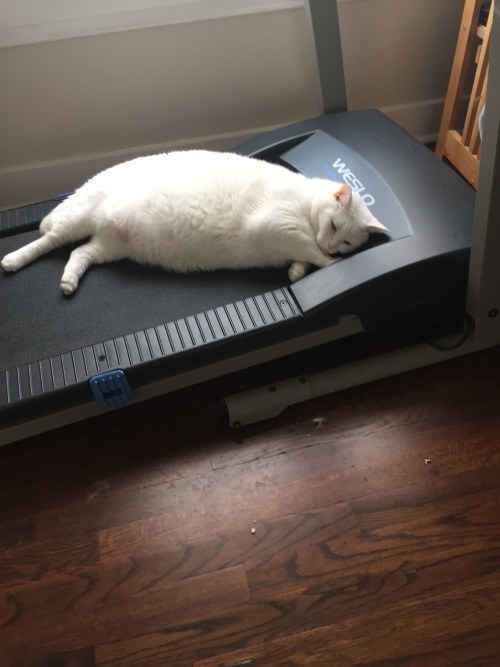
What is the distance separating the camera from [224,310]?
138cm

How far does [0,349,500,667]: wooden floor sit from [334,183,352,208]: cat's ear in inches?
18.5

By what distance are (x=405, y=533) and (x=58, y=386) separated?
81 cm

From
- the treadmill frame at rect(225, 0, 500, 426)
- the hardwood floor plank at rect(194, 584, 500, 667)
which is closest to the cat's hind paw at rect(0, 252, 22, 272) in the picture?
the treadmill frame at rect(225, 0, 500, 426)

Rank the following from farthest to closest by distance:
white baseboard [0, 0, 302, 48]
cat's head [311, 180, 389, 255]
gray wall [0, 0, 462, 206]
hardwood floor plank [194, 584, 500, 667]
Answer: gray wall [0, 0, 462, 206], white baseboard [0, 0, 302, 48], cat's head [311, 180, 389, 255], hardwood floor plank [194, 584, 500, 667]

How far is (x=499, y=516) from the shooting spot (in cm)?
120

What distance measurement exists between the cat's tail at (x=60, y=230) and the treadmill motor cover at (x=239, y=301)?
0.03 m

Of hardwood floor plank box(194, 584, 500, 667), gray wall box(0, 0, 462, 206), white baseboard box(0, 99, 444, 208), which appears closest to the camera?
hardwood floor plank box(194, 584, 500, 667)

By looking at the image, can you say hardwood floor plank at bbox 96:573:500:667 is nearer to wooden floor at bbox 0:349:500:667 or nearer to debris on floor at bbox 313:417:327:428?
wooden floor at bbox 0:349:500:667

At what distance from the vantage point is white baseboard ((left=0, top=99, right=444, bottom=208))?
2.03 m

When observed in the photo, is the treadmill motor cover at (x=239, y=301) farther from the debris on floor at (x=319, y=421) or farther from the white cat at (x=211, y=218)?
the debris on floor at (x=319, y=421)

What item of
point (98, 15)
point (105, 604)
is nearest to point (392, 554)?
point (105, 604)

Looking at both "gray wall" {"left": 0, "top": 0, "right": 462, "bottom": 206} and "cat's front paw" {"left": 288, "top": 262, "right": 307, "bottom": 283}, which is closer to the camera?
"cat's front paw" {"left": 288, "top": 262, "right": 307, "bottom": 283}

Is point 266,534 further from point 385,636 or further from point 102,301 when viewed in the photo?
point 102,301

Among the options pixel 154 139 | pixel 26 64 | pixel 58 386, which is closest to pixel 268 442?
pixel 58 386
